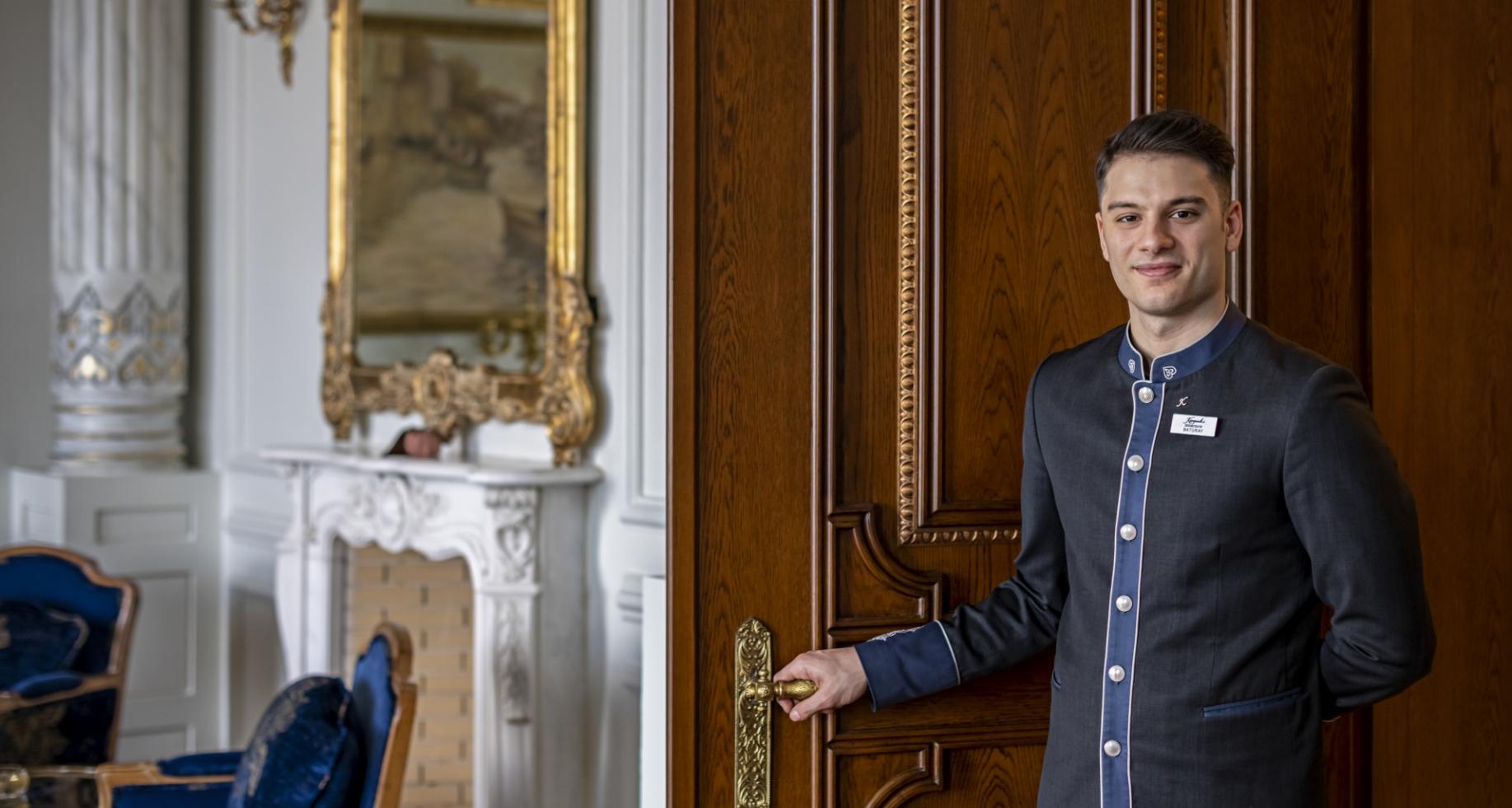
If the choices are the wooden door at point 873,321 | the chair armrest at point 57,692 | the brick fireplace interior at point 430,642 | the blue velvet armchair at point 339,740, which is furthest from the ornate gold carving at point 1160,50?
the chair armrest at point 57,692

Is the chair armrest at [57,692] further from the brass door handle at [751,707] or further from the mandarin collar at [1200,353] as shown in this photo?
the mandarin collar at [1200,353]

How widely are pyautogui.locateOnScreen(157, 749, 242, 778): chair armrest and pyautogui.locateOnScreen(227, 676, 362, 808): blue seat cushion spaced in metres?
0.42

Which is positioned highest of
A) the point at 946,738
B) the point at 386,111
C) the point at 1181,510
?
the point at 386,111

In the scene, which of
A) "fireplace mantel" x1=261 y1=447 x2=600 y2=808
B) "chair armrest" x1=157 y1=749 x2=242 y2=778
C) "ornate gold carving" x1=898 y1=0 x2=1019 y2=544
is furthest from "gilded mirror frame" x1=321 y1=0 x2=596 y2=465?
"ornate gold carving" x1=898 y1=0 x2=1019 y2=544

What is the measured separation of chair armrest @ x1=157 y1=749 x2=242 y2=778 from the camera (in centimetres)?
346

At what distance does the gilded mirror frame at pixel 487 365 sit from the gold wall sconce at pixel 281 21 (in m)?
0.40

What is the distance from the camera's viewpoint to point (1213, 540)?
1.75 m

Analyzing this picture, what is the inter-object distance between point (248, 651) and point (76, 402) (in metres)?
1.05

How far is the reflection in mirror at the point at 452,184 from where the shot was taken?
13.5ft

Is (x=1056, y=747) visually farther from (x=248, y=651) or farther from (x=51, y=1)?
(x=51, y=1)

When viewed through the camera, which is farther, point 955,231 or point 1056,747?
point 955,231

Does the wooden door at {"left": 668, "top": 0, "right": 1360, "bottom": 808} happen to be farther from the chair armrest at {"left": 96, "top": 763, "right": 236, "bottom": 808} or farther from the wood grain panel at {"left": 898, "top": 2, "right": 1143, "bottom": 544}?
the chair armrest at {"left": 96, "top": 763, "right": 236, "bottom": 808}

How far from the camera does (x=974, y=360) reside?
6.91ft

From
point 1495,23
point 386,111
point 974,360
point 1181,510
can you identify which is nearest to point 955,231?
point 974,360
